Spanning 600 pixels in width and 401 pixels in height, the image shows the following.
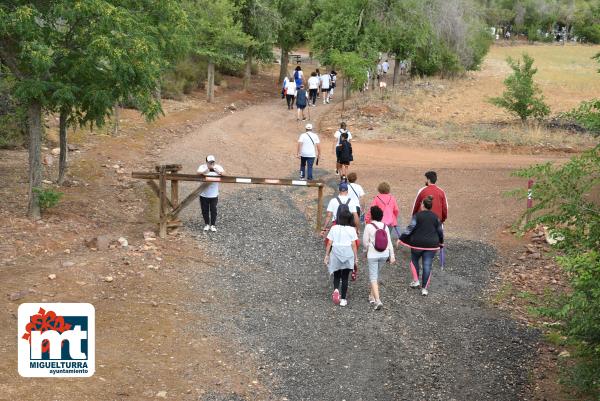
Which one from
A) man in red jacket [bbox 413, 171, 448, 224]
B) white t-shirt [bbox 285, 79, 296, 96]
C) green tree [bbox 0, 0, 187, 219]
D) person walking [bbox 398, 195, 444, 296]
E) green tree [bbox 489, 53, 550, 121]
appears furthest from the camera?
white t-shirt [bbox 285, 79, 296, 96]

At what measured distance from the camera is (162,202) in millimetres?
12500

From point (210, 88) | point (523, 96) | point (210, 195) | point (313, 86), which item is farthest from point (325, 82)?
point (210, 195)

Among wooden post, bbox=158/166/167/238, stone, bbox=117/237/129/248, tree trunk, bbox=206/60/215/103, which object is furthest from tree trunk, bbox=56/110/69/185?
tree trunk, bbox=206/60/215/103

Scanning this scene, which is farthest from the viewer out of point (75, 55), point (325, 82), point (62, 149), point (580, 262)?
point (325, 82)

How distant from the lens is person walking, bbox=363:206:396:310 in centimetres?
967

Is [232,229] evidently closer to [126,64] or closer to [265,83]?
[126,64]

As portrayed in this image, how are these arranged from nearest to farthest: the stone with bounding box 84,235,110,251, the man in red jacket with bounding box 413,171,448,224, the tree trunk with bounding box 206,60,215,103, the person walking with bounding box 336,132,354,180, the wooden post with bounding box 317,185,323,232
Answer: the man in red jacket with bounding box 413,171,448,224 < the stone with bounding box 84,235,110,251 < the wooden post with bounding box 317,185,323,232 < the person walking with bounding box 336,132,354,180 < the tree trunk with bounding box 206,60,215,103

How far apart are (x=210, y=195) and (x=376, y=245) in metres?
4.38

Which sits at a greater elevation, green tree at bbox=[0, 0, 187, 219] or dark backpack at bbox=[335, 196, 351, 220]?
green tree at bbox=[0, 0, 187, 219]

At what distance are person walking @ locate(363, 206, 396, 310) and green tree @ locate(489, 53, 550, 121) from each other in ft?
58.7

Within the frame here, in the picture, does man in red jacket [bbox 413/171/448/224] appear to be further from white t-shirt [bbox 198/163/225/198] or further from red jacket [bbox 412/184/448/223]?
white t-shirt [bbox 198/163/225/198]

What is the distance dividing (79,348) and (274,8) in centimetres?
2809

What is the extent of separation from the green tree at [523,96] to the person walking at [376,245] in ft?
58.7

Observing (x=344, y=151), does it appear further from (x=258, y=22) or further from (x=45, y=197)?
(x=258, y=22)
